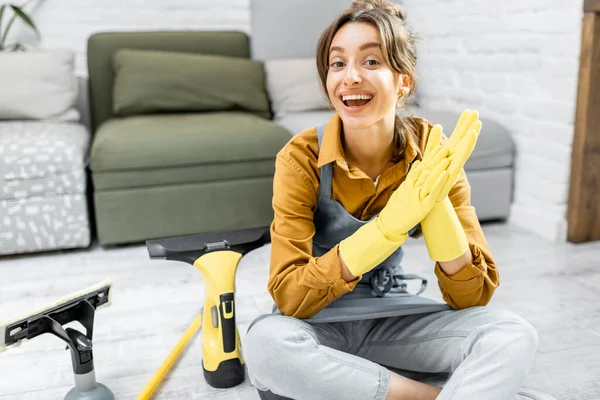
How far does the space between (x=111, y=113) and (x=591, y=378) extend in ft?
7.25

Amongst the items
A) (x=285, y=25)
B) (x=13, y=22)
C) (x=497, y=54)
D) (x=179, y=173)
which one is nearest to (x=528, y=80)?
(x=497, y=54)

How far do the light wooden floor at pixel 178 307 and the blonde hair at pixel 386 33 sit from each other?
0.65 meters

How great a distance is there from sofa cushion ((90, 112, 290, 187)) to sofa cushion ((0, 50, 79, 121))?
30 cm

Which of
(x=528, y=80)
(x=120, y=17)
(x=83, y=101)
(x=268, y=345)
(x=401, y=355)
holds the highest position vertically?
(x=120, y=17)

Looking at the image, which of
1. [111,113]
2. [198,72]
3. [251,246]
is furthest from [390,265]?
[111,113]

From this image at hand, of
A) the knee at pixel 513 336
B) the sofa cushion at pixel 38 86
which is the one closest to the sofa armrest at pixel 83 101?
the sofa cushion at pixel 38 86

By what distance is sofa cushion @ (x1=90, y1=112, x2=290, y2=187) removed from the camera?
2049 mm

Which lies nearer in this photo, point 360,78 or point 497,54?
point 360,78

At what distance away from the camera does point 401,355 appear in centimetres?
116

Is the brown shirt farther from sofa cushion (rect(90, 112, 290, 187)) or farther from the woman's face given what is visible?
sofa cushion (rect(90, 112, 290, 187))

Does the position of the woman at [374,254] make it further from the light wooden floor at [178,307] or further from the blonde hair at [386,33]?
the light wooden floor at [178,307]

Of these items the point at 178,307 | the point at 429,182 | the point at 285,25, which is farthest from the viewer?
the point at 285,25

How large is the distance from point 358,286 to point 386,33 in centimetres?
52

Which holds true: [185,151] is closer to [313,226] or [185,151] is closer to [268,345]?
[313,226]
